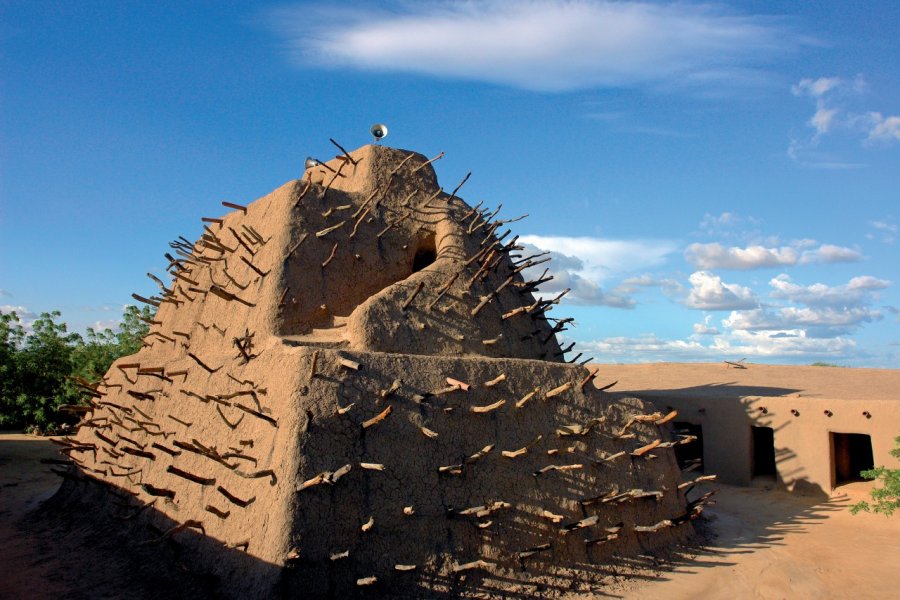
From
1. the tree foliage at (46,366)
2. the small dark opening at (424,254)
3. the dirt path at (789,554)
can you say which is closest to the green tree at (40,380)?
the tree foliage at (46,366)

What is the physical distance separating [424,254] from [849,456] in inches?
449

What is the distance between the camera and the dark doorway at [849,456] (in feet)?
49.1

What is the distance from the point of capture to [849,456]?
50.8ft

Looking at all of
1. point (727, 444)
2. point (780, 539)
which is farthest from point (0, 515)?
point (727, 444)

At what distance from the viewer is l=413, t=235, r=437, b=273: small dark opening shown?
12.9 metres

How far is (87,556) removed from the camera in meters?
10.2

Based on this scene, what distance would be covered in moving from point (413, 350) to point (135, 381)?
20.6 ft

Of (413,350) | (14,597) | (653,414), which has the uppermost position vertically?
(413,350)

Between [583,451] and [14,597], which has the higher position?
[583,451]

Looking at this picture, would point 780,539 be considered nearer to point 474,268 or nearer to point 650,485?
point 650,485

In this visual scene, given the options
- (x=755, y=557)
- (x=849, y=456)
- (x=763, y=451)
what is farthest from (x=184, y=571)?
(x=849, y=456)

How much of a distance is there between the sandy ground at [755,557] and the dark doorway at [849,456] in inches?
24.7

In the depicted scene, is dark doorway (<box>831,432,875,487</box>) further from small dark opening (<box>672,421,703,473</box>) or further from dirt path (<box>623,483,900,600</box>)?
small dark opening (<box>672,421,703,473</box>)

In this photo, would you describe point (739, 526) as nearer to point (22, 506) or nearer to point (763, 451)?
point (763, 451)
